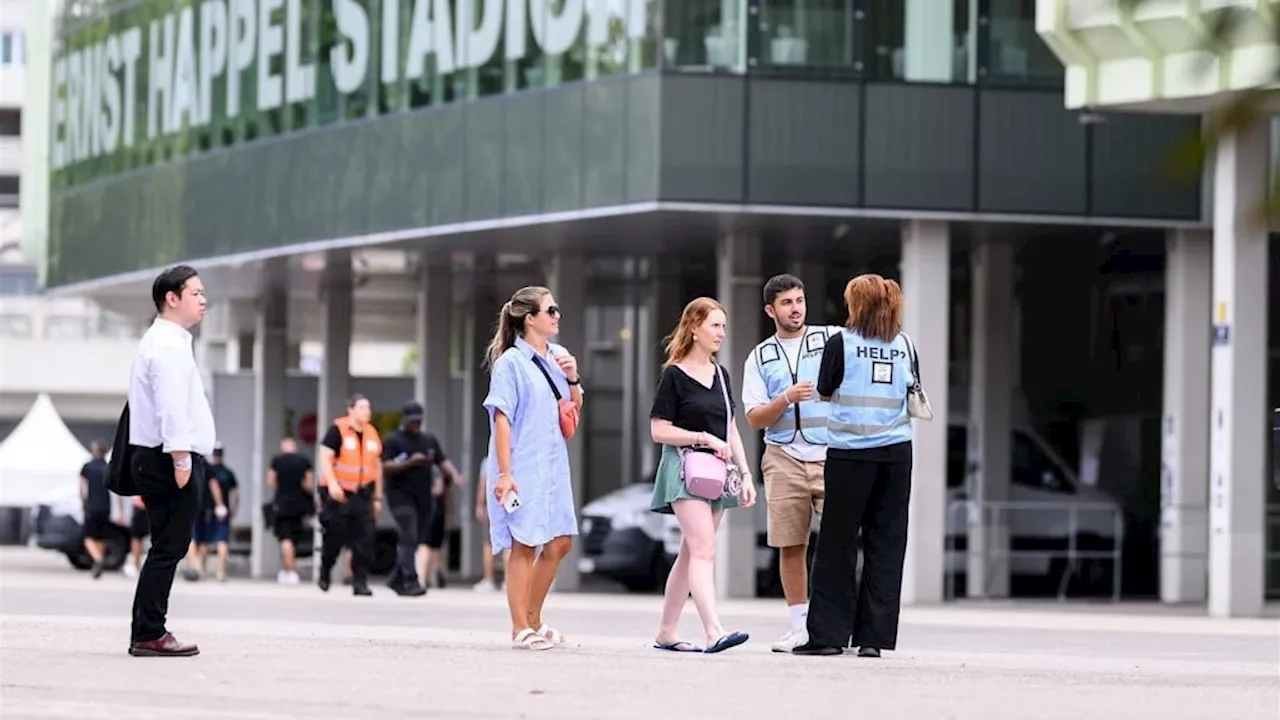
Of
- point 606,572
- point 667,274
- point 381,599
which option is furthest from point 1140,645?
point 667,274

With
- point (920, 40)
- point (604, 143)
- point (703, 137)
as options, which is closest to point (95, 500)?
point (604, 143)

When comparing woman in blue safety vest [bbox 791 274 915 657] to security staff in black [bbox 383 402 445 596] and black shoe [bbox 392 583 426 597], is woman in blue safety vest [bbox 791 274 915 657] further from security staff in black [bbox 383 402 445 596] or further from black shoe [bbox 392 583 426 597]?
security staff in black [bbox 383 402 445 596]

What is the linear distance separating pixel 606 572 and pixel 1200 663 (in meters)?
14.8

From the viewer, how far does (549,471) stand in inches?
471

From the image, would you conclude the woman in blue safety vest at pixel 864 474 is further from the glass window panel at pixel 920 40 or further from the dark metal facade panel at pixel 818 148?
the glass window panel at pixel 920 40

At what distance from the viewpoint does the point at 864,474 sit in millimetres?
11938

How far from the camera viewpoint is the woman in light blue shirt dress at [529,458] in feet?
38.9

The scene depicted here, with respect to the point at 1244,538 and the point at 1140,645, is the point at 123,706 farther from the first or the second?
the point at 1244,538

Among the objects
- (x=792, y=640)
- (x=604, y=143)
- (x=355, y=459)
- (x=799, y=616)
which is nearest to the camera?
(x=792, y=640)

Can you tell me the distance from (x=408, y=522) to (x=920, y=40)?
660 centimetres

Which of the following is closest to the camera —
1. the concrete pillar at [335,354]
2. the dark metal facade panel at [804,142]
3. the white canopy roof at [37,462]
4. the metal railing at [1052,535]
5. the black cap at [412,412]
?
the black cap at [412,412]

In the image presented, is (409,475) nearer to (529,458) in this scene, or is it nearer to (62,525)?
(529,458)

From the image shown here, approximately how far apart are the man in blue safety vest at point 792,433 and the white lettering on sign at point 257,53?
12451mm

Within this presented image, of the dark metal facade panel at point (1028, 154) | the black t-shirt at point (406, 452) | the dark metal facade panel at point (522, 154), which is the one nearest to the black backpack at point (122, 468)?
the black t-shirt at point (406, 452)
